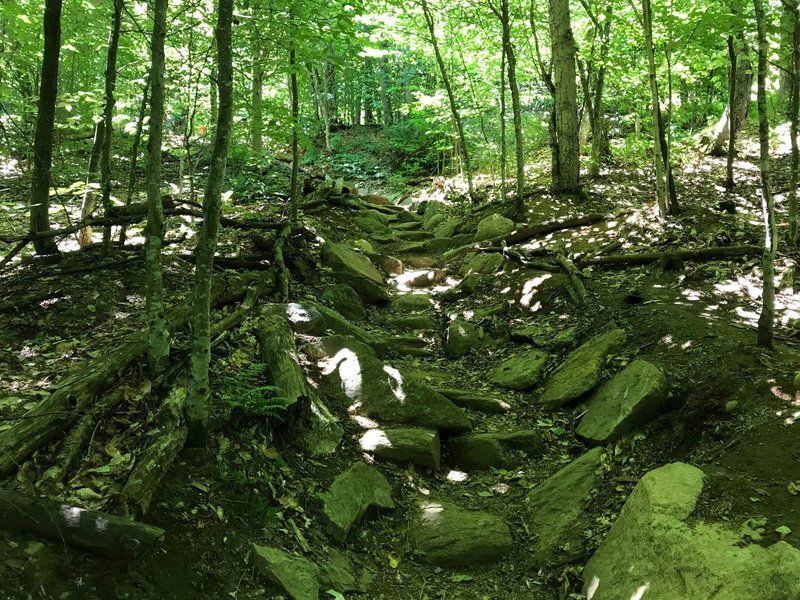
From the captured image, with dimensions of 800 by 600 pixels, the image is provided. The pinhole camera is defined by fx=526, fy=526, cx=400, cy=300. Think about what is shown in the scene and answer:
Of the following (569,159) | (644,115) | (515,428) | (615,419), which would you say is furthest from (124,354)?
(644,115)

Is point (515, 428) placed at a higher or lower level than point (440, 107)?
lower

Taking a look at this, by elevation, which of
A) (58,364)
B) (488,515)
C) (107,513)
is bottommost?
(488,515)

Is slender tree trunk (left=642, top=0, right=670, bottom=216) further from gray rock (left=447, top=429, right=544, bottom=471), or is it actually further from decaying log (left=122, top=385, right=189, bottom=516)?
decaying log (left=122, top=385, right=189, bottom=516)

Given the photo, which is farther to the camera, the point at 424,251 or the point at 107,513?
the point at 424,251

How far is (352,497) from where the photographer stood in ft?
14.0

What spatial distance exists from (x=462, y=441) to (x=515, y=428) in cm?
68

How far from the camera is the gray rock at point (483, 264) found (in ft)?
30.8

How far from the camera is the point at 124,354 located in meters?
4.16

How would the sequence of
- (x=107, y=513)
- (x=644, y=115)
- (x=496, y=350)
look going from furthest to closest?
1. (x=644, y=115)
2. (x=496, y=350)
3. (x=107, y=513)

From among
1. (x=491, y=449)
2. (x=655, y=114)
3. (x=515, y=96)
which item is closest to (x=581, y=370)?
(x=491, y=449)

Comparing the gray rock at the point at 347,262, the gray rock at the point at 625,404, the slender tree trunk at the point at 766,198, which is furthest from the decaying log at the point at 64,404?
the slender tree trunk at the point at 766,198

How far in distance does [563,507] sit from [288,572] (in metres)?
2.33

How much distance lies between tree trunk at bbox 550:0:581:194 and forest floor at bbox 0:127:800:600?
374 centimetres

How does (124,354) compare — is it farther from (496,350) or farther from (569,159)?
(569,159)
